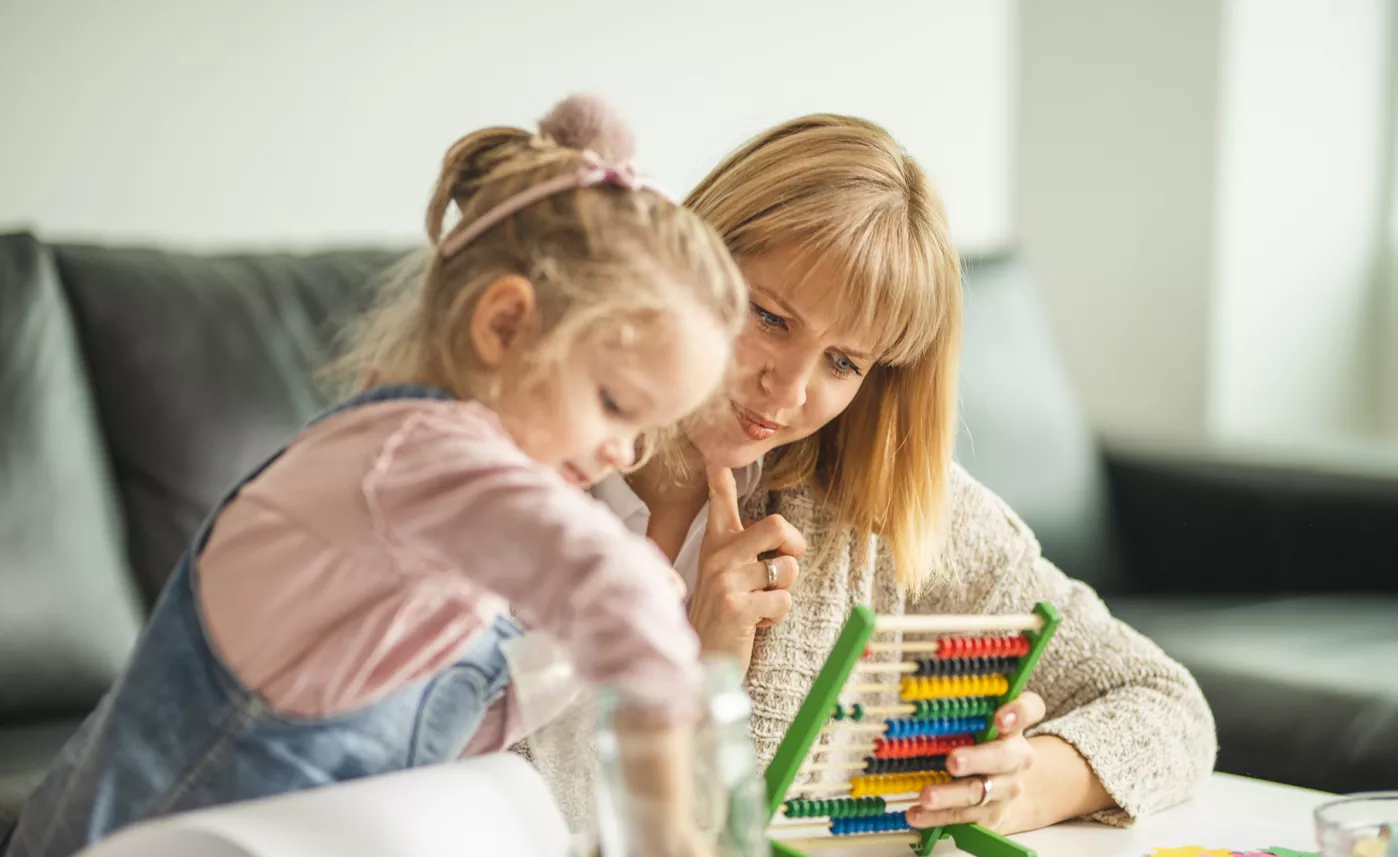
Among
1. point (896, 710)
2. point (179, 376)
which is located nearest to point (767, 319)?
point (896, 710)

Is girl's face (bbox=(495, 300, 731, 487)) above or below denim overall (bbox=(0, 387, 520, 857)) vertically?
above

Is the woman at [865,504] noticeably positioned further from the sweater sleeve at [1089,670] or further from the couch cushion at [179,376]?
the couch cushion at [179,376]

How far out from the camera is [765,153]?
121cm

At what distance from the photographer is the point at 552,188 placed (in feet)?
2.58

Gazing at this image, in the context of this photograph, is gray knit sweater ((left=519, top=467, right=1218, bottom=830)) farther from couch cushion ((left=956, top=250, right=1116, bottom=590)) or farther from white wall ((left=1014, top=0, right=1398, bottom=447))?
white wall ((left=1014, top=0, right=1398, bottom=447))

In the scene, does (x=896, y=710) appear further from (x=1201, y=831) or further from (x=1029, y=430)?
(x=1029, y=430)

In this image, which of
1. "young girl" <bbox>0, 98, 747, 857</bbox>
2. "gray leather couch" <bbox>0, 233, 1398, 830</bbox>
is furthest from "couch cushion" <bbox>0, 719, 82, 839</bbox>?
"young girl" <bbox>0, 98, 747, 857</bbox>

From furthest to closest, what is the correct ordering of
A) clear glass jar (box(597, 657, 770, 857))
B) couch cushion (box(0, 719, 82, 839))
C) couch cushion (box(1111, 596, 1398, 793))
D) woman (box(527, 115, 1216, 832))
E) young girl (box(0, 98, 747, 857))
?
couch cushion (box(1111, 596, 1398, 793)) < couch cushion (box(0, 719, 82, 839)) < woman (box(527, 115, 1216, 832)) < young girl (box(0, 98, 747, 857)) < clear glass jar (box(597, 657, 770, 857))

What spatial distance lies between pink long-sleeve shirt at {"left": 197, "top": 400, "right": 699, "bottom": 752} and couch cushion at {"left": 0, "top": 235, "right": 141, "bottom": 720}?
858mm

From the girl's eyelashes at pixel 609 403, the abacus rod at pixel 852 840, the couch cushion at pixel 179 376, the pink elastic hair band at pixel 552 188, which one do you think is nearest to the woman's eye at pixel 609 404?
the girl's eyelashes at pixel 609 403

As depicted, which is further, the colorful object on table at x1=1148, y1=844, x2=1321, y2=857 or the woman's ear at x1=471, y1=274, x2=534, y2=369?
the colorful object on table at x1=1148, y1=844, x2=1321, y2=857

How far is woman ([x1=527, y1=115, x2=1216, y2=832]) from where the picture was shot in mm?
1150

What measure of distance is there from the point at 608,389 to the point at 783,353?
421 mm

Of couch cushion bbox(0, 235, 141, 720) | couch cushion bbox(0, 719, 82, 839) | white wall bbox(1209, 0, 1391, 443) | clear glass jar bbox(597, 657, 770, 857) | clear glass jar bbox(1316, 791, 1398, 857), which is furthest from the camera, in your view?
white wall bbox(1209, 0, 1391, 443)
